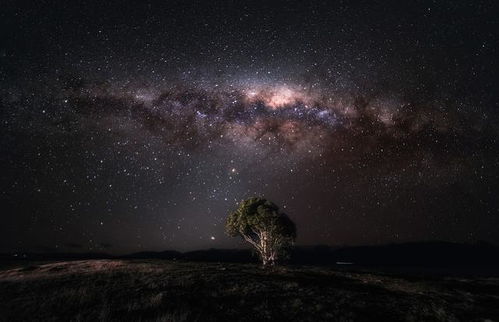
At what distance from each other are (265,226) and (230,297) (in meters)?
31.6

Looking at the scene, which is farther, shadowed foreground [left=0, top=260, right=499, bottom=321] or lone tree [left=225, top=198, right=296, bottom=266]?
lone tree [left=225, top=198, right=296, bottom=266]

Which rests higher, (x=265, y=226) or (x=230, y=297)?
(x=265, y=226)

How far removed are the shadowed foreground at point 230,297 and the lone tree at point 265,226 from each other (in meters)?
19.7

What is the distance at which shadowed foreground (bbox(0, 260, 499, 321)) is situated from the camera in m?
26.8

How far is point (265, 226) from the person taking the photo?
61938 mm

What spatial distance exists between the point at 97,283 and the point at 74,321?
10919 millimetres

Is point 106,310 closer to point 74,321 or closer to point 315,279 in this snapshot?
point 74,321

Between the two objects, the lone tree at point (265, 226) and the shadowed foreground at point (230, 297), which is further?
the lone tree at point (265, 226)

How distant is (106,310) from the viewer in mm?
28312

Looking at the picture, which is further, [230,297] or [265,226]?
[265,226]

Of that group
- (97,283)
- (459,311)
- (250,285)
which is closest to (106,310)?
(97,283)

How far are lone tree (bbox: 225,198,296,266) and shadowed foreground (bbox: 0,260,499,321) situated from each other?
19.7 metres

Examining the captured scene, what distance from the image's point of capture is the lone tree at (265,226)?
2425 inches

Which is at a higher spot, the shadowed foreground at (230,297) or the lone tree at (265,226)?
the lone tree at (265,226)
